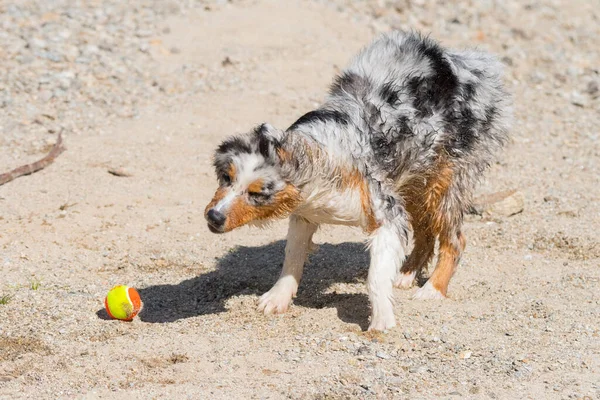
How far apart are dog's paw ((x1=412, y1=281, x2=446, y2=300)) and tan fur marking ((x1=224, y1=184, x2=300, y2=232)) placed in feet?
6.07

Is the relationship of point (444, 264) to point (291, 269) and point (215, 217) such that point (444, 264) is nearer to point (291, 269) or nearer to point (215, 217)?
point (291, 269)

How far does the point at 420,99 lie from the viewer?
736cm

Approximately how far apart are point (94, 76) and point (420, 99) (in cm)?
641

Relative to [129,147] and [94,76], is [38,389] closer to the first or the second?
[129,147]

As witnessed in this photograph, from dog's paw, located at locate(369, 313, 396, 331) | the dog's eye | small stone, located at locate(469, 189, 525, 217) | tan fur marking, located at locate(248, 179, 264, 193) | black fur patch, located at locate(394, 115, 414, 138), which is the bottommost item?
small stone, located at locate(469, 189, 525, 217)

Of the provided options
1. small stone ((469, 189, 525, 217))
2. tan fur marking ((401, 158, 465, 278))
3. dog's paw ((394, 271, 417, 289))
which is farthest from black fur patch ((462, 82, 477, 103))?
small stone ((469, 189, 525, 217))

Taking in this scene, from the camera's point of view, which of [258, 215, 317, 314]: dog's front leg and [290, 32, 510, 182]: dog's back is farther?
[258, 215, 317, 314]: dog's front leg

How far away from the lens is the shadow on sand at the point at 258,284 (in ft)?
24.4

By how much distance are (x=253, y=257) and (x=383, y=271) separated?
6.81 feet

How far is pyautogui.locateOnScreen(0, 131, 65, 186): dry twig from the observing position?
9666mm

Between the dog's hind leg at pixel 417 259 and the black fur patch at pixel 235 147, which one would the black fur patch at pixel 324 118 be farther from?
the dog's hind leg at pixel 417 259

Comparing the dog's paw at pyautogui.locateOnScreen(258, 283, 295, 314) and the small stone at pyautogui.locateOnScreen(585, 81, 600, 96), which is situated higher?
the small stone at pyautogui.locateOnScreen(585, 81, 600, 96)

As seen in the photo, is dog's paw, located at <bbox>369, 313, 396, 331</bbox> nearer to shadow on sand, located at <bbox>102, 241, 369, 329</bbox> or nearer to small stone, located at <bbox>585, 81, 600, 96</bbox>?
shadow on sand, located at <bbox>102, 241, 369, 329</bbox>

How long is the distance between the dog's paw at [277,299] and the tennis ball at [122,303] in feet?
3.44
